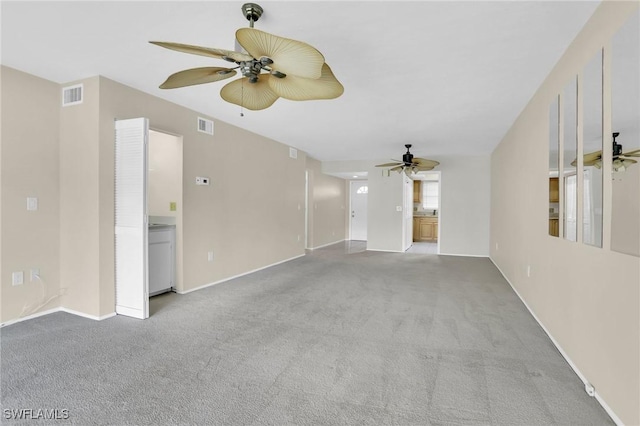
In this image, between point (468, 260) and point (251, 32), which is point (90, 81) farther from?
point (468, 260)

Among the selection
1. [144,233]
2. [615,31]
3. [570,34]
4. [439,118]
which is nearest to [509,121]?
[439,118]

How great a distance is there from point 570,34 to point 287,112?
3.06 meters

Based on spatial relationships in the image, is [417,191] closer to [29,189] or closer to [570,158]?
[570,158]

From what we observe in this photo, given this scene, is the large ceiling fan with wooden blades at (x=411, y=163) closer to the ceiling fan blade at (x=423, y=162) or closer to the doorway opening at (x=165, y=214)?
the ceiling fan blade at (x=423, y=162)

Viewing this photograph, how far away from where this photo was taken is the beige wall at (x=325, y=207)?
27.7 feet

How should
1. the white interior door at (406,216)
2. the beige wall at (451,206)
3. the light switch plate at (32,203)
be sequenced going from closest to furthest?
1. the light switch plate at (32,203)
2. the beige wall at (451,206)
3. the white interior door at (406,216)

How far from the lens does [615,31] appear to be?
175 cm

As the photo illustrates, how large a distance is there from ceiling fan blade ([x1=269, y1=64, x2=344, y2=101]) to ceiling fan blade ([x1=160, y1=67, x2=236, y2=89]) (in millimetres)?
301

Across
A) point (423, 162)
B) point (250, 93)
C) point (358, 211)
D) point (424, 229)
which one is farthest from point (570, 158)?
point (424, 229)

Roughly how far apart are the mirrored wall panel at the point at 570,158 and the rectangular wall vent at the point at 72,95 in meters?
4.61

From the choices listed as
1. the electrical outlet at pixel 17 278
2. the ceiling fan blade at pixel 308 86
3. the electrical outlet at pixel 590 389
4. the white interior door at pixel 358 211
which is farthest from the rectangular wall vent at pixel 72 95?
the white interior door at pixel 358 211

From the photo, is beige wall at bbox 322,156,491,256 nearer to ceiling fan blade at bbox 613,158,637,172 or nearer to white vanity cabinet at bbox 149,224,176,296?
white vanity cabinet at bbox 149,224,176,296

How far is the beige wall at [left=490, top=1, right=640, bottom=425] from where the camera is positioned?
160 cm

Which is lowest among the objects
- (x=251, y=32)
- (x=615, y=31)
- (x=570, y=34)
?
(x=251, y=32)
